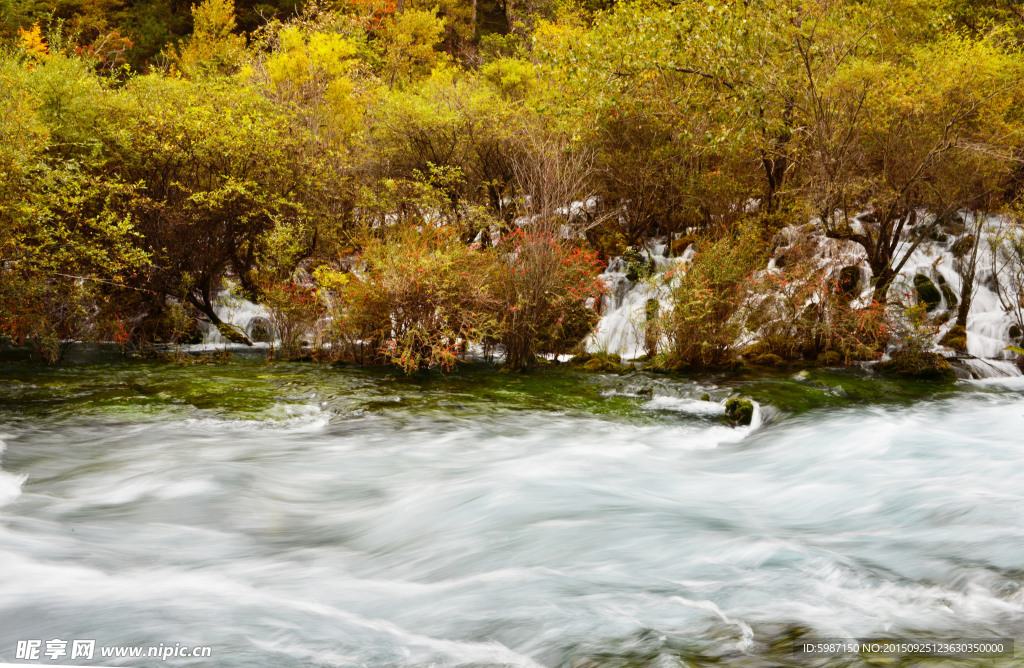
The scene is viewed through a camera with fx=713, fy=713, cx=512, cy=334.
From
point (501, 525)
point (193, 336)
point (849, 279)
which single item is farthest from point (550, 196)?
point (193, 336)

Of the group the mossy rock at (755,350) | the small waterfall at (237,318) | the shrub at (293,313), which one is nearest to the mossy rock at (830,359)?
the mossy rock at (755,350)

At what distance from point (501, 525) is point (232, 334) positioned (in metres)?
11.6

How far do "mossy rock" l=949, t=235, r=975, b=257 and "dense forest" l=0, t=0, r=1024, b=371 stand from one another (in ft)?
0.18

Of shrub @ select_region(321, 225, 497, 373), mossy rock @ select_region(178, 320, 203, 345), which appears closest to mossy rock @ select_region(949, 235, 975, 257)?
shrub @ select_region(321, 225, 497, 373)

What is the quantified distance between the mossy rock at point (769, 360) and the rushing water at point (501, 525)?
2.07 meters

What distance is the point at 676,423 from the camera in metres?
9.41

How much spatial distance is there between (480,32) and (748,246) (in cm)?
3559

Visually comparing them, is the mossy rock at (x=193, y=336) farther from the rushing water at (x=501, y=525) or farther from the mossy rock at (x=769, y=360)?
the mossy rock at (x=769, y=360)

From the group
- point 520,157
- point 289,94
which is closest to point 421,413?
point 520,157

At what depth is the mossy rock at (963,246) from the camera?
47.9 ft

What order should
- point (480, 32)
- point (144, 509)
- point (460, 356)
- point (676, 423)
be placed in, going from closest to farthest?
point (144, 509) < point (676, 423) < point (460, 356) < point (480, 32)

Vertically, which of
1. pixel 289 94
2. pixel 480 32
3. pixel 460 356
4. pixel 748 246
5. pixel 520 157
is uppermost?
pixel 480 32

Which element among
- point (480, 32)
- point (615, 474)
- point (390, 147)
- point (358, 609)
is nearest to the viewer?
point (358, 609)

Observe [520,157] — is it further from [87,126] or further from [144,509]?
[144,509]
